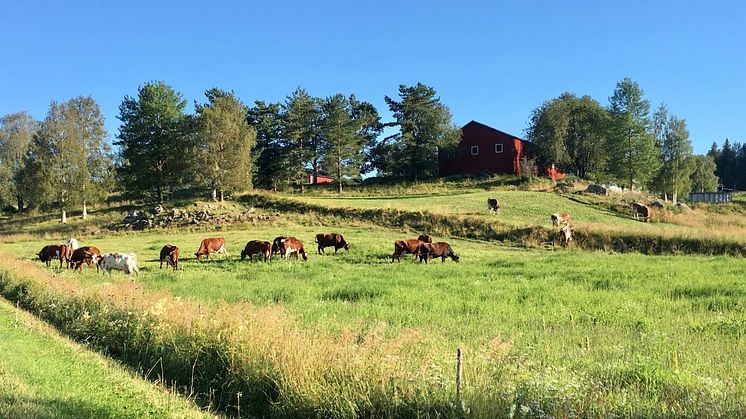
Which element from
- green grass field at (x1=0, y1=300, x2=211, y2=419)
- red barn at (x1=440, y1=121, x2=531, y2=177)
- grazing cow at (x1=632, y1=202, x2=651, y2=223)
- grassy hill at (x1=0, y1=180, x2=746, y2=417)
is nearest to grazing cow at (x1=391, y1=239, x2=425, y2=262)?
grassy hill at (x1=0, y1=180, x2=746, y2=417)

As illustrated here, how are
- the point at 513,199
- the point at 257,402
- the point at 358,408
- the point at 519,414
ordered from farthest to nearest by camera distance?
the point at 513,199
the point at 257,402
the point at 358,408
the point at 519,414

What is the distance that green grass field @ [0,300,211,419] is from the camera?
6.36 meters

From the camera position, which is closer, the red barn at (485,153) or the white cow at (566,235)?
the white cow at (566,235)

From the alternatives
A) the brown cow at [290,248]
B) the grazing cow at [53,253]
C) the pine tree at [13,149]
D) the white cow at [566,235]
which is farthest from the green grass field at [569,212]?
the pine tree at [13,149]

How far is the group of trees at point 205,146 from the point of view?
53.5m

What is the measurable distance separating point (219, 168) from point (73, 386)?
47541 mm

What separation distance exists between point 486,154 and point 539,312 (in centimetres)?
6146

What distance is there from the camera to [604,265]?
2009 centimetres

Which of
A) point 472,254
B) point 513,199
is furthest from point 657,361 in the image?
point 513,199

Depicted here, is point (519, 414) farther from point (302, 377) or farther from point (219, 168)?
point (219, 168)

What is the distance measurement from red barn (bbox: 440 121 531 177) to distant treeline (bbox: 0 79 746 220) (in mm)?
1918

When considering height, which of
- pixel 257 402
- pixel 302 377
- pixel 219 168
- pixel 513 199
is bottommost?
pixel 257 402

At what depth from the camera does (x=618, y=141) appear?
58906 millimetres

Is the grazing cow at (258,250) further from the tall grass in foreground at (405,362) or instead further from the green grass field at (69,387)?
the green grass field at (69,387)
